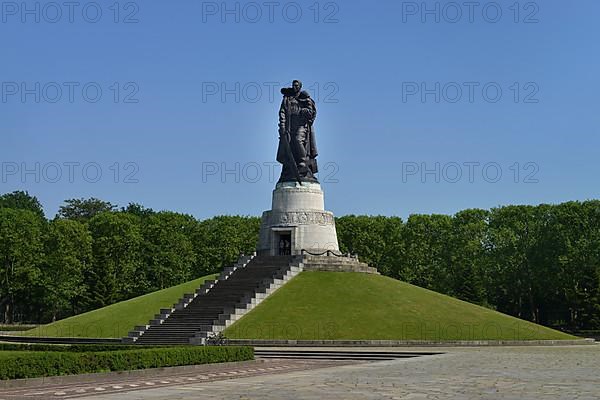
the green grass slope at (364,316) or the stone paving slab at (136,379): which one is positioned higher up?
the green grass slope at (364,316)

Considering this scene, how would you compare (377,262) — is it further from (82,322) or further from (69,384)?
(69,384)

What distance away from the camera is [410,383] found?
74.0ft

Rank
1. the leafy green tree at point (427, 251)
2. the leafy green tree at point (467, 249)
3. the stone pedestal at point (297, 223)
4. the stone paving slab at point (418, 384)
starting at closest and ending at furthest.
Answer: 1. the stone paving slab at point (418, 384)
2. the stone pedestal at point (297, 223)
3. the leafy green tree at point (467, 249)
4. the leafy green tree at point (427, 251)

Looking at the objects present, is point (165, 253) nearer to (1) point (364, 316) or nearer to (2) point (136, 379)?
(1) point (364, 316)

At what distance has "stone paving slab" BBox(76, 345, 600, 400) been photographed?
1945cm

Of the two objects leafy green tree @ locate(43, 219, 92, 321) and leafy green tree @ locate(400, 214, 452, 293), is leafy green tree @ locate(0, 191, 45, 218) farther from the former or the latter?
leafy green tree @ locate(400, 214, 452, 293)

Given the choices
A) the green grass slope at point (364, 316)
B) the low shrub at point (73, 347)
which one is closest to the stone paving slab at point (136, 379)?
the low shrub at point (73, 347)

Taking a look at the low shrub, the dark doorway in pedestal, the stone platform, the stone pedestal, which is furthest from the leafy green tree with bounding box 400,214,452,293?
the low shrub

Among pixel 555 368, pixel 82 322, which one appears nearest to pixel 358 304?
pixel 82 322

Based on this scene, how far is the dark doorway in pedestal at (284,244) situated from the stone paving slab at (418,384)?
30967 mm

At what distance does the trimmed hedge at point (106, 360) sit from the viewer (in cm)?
2255

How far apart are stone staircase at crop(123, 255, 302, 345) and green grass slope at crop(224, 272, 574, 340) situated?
82 cm

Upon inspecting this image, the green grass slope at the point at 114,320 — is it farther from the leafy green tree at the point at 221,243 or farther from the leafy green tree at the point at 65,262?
the leafy green tree at the point at 221,243

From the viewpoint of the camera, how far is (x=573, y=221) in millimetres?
82000
